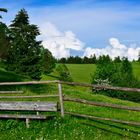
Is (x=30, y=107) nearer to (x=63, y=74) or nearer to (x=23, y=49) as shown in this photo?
(x=23, y=49)

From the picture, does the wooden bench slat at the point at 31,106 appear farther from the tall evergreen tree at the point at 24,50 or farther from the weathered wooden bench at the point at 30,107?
the tall evergreen tree at the point at 24,50

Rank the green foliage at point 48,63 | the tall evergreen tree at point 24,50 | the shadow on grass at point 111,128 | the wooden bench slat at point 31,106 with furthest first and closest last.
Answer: the green foliage at point 48,63, the tall evergreen tree at point 24,50, the wooden bench slat at point 31,106, the shadow on grass at point 111,128

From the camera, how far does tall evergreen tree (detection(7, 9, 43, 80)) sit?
63.5m

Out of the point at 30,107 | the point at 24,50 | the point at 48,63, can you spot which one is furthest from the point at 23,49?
the point at 48,63

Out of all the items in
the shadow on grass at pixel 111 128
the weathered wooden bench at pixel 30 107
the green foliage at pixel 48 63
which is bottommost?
the shadow on grass at pixel 111 128

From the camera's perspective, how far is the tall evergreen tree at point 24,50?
63.5 metres

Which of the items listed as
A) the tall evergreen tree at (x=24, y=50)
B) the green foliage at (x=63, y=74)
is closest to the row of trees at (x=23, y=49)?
the tall evergreen tree at (x=24, y=50)

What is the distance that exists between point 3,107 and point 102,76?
68428 millimetres

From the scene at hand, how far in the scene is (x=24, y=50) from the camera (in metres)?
64.1

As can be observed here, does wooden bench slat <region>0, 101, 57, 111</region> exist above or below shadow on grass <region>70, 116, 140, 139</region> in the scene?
above

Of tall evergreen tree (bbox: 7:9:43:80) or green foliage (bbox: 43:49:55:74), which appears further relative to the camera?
green foliage (bbox: 43:49:55:74)

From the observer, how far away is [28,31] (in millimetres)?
64250

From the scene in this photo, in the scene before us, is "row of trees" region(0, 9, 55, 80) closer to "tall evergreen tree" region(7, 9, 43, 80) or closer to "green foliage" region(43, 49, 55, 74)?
"tall evergreen tree" region(7, 9, 43, 80)

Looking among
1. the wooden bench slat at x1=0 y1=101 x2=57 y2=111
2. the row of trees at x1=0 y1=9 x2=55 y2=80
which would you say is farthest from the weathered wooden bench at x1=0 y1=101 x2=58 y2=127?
the row of trees at x1=0 y1=9 x2=55 y2=80
